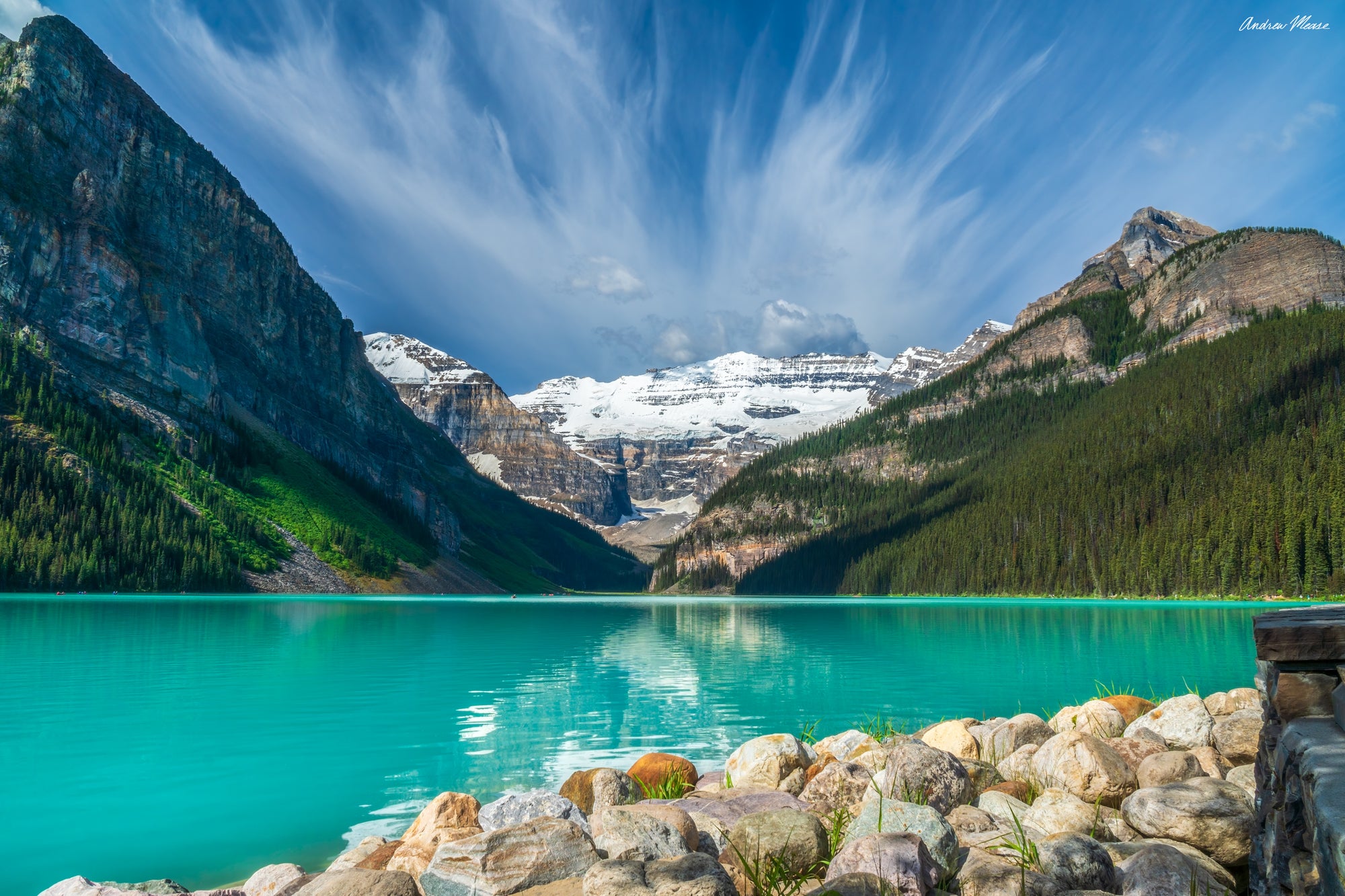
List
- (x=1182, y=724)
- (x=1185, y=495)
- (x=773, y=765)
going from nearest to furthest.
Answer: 1. (x=1182, y=724)
2. (x=773, y=765)
3. (x=1185, y=495)

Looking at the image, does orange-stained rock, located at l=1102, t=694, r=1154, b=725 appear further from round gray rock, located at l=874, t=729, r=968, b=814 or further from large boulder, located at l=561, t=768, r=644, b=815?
A: large boulder, located at l=561, t=768, r=644, b=815

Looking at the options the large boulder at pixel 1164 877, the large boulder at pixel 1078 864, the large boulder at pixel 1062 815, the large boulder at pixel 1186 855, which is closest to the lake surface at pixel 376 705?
the large boulder at pixel 1062 815

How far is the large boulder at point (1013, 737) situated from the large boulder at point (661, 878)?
9643 millimetres

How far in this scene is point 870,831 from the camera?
8.34 metres

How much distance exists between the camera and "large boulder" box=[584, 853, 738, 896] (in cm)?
638

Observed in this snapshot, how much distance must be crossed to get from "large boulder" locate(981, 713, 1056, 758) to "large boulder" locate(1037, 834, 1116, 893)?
23.9 ft

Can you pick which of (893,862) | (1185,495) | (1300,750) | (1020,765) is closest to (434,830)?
(893,862)

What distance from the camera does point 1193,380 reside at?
575 ft

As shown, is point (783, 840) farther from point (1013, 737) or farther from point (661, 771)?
point (1013, 737)

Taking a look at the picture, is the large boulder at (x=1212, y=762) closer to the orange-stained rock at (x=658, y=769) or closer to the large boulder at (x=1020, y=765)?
the large boulder at (x=1020, y=765)

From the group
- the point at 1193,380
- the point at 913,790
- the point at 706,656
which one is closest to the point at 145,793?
the point at 913,790

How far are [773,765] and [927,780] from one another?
3.39 metres

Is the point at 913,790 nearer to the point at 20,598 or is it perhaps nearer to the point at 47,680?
the point at 47,680

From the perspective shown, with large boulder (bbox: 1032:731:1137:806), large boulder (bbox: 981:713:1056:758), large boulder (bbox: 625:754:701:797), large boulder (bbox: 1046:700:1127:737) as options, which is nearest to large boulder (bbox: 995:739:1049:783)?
large boulder (bbox: 1032:731:1137:806)
